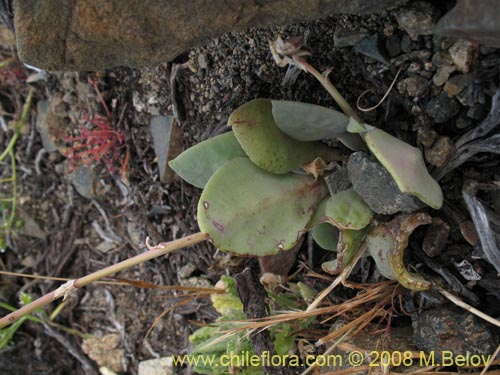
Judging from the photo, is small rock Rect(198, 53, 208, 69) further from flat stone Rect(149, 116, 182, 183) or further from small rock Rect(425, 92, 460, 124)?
small rock Rect(425, 92, 460, 124)

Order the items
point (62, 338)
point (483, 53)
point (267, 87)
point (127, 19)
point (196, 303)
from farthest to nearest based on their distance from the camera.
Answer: point (62, 338)
point (196, 303)
point (267, 87)
point (127, 19)
point (483, 53)

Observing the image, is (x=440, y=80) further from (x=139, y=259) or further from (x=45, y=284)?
(x=45, y=284)

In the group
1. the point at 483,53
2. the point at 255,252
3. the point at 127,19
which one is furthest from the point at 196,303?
the point at 483,53

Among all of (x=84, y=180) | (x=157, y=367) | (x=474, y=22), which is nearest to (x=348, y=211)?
(x=474, y=22)

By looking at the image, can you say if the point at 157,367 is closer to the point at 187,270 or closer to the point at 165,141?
the point at 187,270

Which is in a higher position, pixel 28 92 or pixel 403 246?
pixel 403 246

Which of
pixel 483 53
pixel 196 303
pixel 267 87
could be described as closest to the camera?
pixel 483 53

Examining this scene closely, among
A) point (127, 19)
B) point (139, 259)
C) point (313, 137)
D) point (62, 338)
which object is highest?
point (127, 19)
